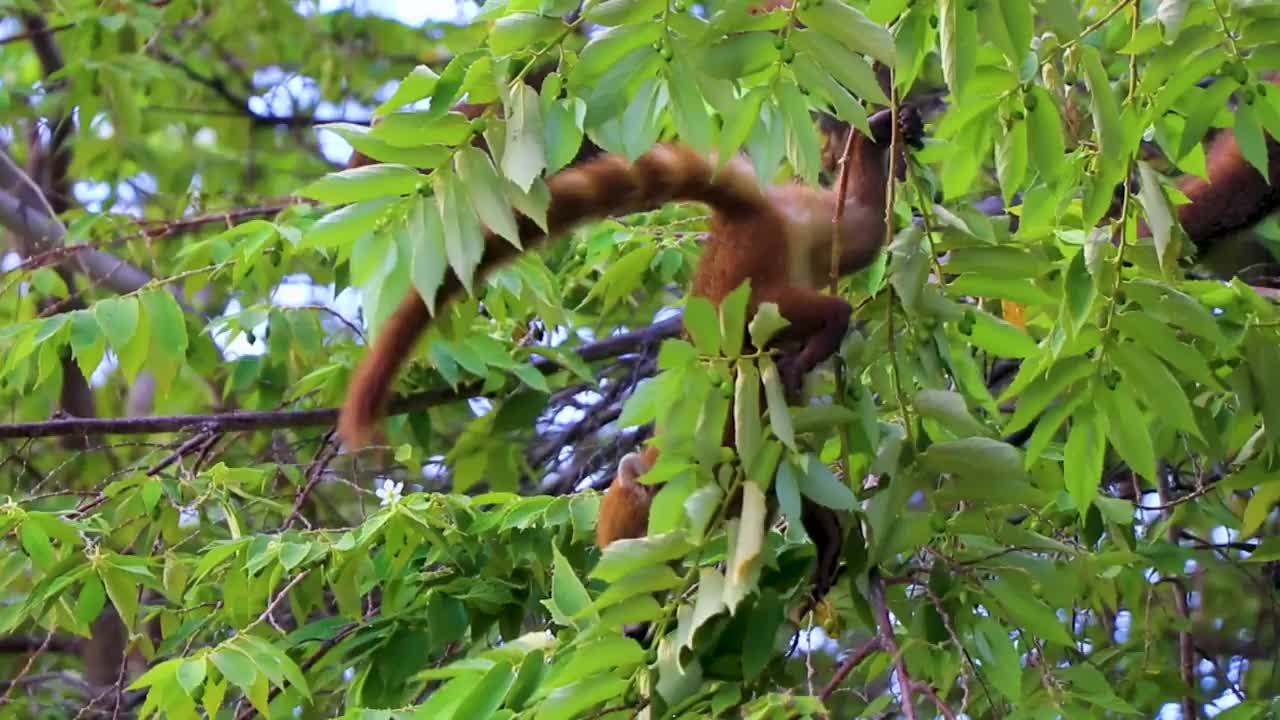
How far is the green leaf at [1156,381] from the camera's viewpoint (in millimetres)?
2299

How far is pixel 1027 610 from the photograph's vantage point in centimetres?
231

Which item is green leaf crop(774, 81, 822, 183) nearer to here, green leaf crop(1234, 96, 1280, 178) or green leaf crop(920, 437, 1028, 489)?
green leaf crop(920, 437, 1028, 489)

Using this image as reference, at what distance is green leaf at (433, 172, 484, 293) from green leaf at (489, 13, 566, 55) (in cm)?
19

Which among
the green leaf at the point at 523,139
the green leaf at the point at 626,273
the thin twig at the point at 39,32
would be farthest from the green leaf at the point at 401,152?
the thin twig at the point at 39,32

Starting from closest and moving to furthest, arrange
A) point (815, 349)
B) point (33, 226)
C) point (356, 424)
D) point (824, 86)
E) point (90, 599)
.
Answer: point (824, 86), point (815, 349), point (356, 424), point (90, 599), point (33, 226)

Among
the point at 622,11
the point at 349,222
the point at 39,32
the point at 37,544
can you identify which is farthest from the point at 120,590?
the point at 39,32

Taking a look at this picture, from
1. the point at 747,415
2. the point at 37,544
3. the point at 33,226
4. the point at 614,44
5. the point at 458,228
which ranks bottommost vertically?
the point at 33,226

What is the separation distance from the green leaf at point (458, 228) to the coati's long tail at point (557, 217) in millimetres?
691

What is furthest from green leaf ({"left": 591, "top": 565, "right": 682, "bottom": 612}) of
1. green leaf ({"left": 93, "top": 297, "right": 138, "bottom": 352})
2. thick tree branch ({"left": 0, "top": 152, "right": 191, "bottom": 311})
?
thick tree branch ({"left": 0, "top": 152, "right": 191, "bottom": 311})

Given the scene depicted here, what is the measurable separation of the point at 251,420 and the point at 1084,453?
250 centimetres

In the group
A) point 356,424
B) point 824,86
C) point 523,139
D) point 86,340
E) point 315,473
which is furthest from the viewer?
point 315,473

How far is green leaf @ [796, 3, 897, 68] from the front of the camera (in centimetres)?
199

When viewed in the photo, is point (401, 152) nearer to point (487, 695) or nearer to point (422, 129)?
point (422, 129)

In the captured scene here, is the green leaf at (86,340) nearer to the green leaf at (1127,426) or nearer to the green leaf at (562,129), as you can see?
the green leaf at (562,129)
